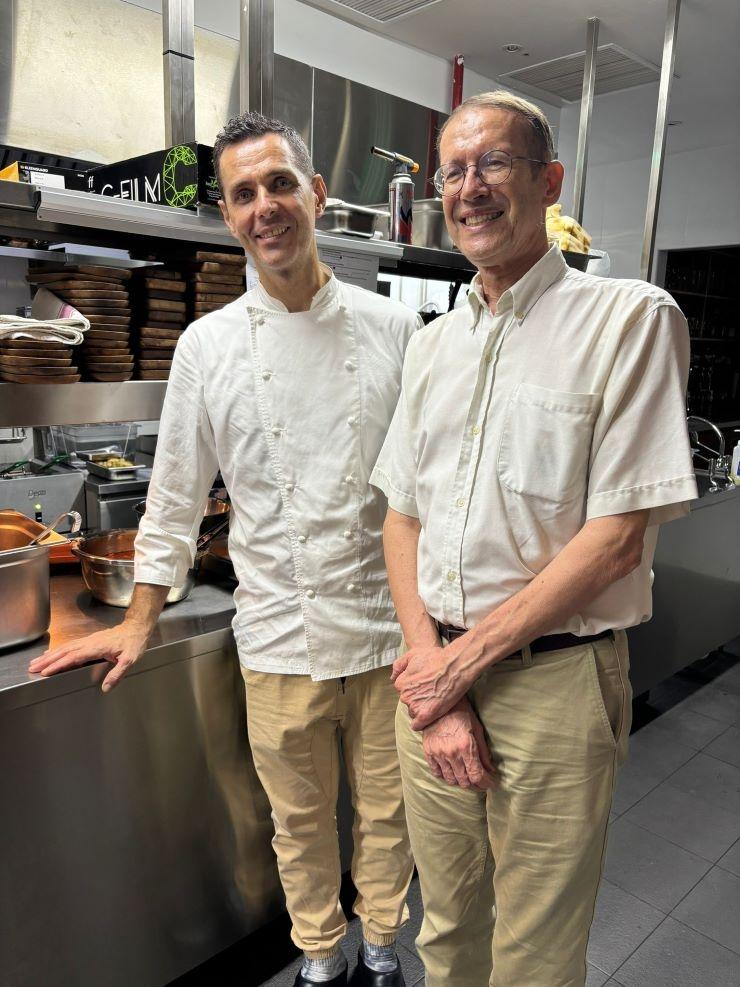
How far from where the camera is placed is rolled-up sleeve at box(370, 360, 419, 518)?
1379 millimetres

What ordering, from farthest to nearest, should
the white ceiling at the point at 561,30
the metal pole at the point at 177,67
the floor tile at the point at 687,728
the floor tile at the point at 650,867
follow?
the white ceiling at the point at 561,30 → the floor tile at the point at 687,728 → the floor tile at the point at 650,867 → the metal pole at the point at 177,67

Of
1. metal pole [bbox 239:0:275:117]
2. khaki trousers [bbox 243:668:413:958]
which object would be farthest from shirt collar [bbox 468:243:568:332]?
metal pole [bbox 239:0:275:117]

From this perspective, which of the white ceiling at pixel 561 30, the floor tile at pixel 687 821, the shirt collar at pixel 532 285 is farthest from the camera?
the white ceiling at pixel 561 30

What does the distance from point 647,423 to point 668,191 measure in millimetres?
6083

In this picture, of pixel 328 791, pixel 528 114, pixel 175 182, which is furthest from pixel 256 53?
pixel 328 791

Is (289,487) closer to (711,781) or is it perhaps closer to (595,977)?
(595,977)

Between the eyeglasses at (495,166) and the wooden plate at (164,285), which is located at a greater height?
the eyeglasses at (495,166)

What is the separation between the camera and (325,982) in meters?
1.69

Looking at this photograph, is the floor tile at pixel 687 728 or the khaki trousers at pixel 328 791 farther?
the floor tile at pixel 687 728

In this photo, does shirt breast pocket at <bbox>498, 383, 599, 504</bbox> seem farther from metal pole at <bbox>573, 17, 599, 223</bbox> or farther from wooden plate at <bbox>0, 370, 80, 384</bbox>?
metal pole at <bbox>573, 17, 599, 223</bbox>

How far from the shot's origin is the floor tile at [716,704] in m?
3.28

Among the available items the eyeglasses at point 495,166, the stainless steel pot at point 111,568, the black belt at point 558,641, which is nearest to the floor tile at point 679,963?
the black belt at point 558,641

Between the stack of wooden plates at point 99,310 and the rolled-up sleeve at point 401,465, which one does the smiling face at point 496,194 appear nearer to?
the rolled-up sleeve at point 401,465

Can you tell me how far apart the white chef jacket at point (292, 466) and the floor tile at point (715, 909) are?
4.16ft
